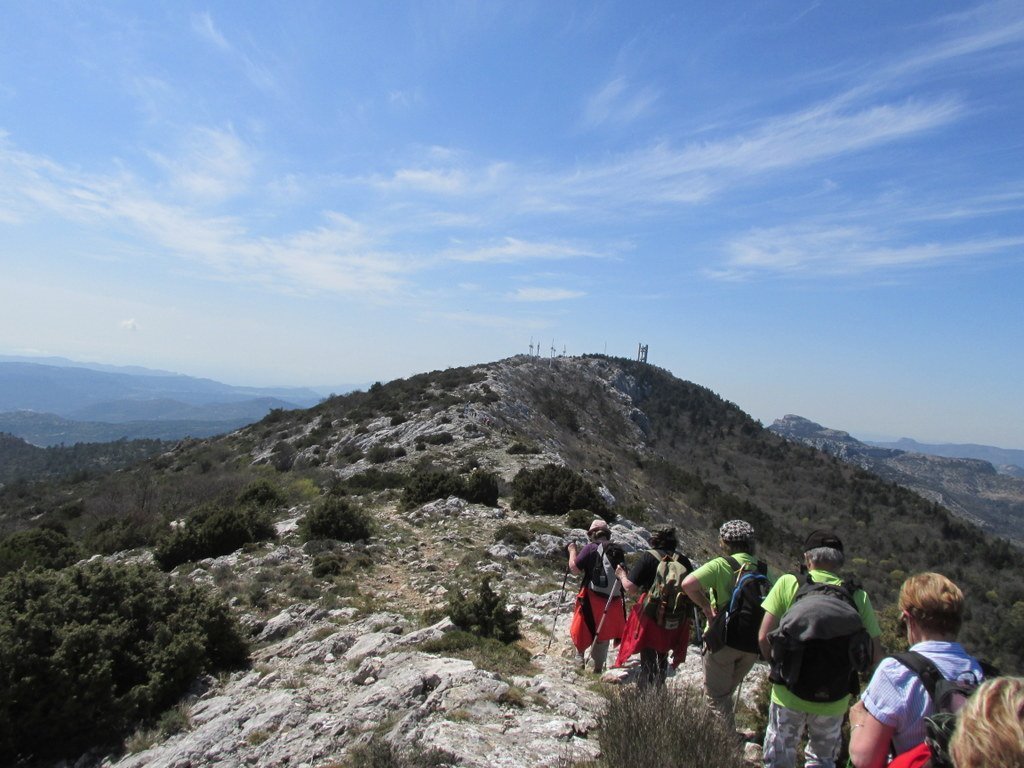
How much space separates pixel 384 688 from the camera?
6160 millimetres

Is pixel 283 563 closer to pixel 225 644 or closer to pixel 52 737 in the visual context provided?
pixel 225 644

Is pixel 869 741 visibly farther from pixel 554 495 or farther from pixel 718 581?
pixel 554 495

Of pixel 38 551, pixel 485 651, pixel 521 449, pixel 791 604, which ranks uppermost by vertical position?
pixel 791 604

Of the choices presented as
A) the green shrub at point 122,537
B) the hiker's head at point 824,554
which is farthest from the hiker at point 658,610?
the green shrub at point 122,537

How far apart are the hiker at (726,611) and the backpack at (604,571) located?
1.64 metres

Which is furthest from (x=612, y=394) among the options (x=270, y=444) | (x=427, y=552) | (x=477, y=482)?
(x=427, y=552)

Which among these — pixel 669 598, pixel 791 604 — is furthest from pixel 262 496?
pixel 791 604

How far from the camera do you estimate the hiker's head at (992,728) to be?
1766 mm

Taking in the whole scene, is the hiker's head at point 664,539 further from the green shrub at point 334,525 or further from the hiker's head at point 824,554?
the green shrub at point 334,525

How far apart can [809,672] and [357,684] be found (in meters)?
5.11

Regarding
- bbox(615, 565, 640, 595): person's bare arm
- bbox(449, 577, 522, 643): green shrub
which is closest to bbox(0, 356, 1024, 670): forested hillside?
bbox(449, 577, 522, 643): green shrub

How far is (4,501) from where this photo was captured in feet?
111

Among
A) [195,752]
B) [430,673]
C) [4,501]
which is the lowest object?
[4,501]

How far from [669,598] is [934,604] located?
290 cm
